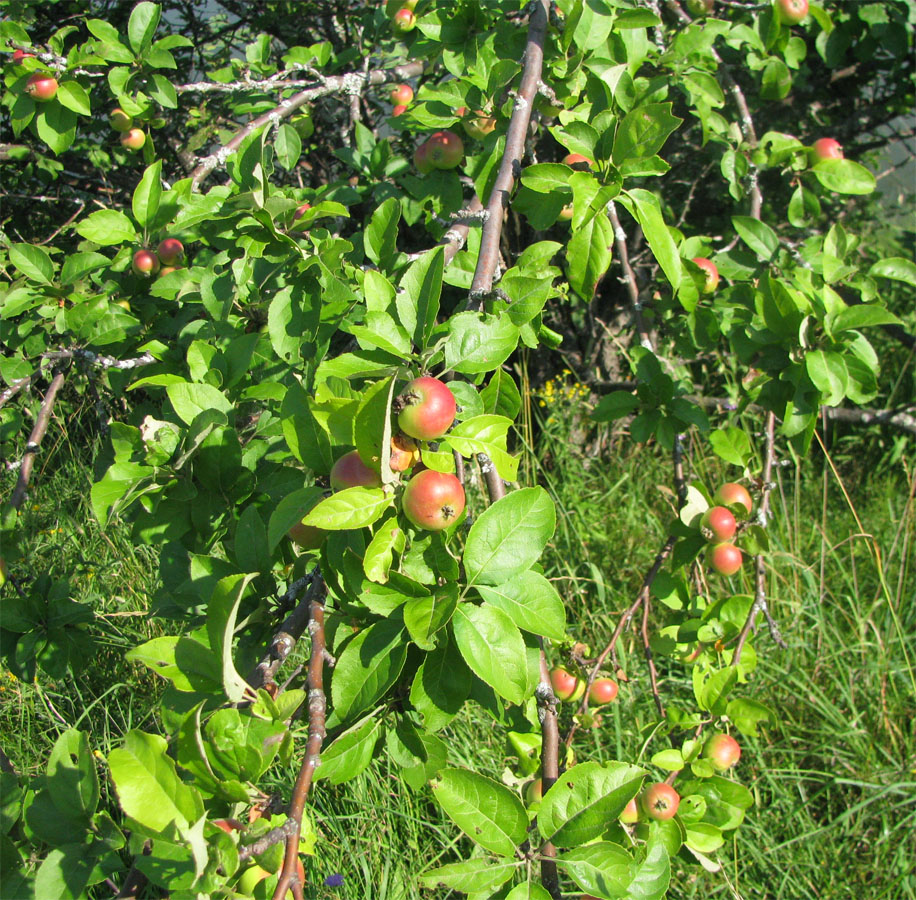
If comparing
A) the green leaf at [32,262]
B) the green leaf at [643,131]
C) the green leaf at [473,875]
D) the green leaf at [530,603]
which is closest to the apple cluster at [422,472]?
the green leaf at [530,603]

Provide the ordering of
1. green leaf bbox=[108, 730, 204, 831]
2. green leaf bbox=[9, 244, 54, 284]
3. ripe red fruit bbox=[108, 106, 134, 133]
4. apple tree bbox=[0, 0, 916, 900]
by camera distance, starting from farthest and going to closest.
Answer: ripe red fruit bbox=[108, 106, 134, 133], green leaf bbox=[9, 244, 54, 284], apple tree bbox=[0, 0, 916, 900], green leaf bbox=[108, 730, 204, 831]

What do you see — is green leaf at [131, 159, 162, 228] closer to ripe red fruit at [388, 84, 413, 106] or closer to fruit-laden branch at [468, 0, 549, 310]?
fruit-laden branch at [468, 0, 549, 310]

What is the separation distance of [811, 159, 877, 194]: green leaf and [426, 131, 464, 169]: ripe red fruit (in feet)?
2.48

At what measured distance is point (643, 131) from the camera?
0.96 m

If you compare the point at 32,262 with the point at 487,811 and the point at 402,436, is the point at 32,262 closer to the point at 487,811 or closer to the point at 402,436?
the point at 402,436

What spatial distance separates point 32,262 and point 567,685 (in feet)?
4.41

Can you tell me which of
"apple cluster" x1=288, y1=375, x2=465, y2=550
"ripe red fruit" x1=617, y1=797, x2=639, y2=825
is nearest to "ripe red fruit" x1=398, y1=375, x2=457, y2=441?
"apple cluster" x1=288, y1=375, x2=465, y2=550

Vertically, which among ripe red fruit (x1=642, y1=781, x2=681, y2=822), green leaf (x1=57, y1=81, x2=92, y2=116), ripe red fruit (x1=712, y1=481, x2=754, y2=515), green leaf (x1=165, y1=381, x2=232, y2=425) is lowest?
ripe red fruit (x1=642, y1=781, x2=681, y2=822)

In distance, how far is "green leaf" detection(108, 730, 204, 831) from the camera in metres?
0.55

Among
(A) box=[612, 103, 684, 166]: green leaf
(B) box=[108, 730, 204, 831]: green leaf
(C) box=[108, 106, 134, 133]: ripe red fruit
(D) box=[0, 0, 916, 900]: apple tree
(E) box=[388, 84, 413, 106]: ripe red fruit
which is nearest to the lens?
(B) box=[108, 730, 204, 831]: green leaf

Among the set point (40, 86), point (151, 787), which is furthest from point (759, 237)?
point (40, 86)

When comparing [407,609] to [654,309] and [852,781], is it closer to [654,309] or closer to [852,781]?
[654,309]

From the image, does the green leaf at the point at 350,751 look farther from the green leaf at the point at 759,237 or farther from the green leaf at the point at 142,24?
the green leaf at the point at 142,24

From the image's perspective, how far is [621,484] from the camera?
2701mm
